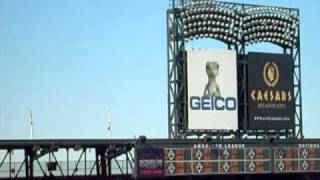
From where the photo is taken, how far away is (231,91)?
6450 cm

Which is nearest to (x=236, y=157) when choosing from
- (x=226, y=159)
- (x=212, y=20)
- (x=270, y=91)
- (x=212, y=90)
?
(x=226, y=159)

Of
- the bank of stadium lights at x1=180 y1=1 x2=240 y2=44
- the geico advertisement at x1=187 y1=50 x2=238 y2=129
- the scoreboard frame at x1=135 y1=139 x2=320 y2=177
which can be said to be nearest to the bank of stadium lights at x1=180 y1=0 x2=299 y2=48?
the bank of stadium lights at x1=180 y1=1 x2=240 y2=44

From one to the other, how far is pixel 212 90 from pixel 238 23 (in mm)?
5308

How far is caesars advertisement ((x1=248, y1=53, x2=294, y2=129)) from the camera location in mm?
65250

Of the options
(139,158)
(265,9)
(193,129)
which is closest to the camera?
(139,158)

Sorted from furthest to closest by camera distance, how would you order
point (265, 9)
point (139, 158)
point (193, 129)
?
point (265, 9) < point (193, 129) < point (139, 158)

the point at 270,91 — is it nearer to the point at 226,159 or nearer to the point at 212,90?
the point at 212,90

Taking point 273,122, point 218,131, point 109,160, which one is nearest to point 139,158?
point 109,160

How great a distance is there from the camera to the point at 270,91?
6631 centimetres

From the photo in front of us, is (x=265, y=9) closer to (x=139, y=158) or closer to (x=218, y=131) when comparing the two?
(x=218, y=131)

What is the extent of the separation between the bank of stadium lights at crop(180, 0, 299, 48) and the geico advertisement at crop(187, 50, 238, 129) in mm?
1471

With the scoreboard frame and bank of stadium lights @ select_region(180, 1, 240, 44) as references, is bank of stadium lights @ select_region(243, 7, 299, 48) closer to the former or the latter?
bank of stadium lights @ select_region(180, 1, 240, 44)

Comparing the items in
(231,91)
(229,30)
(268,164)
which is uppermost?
(229,30)

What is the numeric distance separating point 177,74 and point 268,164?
26.2 feet
